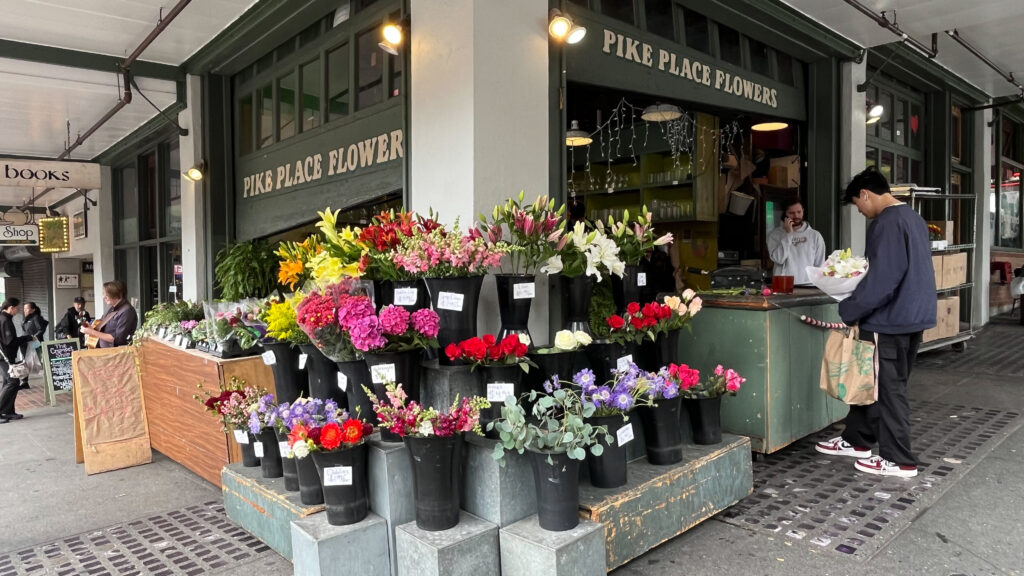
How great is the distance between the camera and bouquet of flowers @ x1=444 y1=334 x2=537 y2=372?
107 inches

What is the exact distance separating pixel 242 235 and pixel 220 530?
3.86m

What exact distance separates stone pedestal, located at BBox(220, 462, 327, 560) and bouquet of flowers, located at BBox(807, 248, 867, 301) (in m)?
3.16

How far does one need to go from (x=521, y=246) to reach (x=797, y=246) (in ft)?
12.9

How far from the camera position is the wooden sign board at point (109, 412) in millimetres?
4527

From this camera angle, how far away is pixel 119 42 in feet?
19.0

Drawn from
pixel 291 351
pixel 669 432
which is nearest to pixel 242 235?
pixel 291 351

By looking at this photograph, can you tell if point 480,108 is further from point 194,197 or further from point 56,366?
point 56,366

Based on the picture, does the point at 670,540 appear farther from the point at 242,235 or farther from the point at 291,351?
the point at 242,235

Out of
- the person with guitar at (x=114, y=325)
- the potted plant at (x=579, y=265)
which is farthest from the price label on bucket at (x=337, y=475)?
the person with guitar at (x=114, y=325)

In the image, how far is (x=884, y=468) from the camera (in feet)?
12.1

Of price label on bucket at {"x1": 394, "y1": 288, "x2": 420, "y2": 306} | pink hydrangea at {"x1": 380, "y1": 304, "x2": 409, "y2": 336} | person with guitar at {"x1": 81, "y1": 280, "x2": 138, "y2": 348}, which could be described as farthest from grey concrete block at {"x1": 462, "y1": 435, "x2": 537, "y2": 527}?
person with guitar at {"x1": 81, "y1": 280, "x2": 138, "y2": 348}

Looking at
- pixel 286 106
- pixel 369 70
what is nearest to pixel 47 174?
pixel 286 106

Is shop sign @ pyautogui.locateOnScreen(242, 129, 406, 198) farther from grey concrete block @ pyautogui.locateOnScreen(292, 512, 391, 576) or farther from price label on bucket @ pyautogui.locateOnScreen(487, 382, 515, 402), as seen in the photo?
grey concrete block @ pyautogui.locateOnScreen(292, 512, 391, 576)

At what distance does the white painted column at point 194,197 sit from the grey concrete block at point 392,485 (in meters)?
4.81
